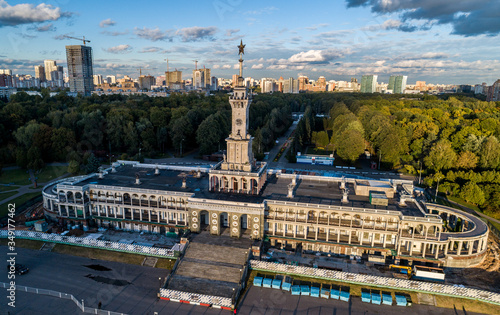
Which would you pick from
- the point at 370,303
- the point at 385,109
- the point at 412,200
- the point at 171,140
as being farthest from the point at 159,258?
the point at 385,109

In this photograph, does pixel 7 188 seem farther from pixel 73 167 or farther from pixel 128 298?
pixel 128 298

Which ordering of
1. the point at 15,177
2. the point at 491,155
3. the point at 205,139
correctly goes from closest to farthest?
the point at 491,155, the point at 15,177, the point at 205,139

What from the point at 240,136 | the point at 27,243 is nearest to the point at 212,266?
the point at 240,136

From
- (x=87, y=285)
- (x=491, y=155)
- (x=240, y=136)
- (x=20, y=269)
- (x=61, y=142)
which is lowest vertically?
(x=87, y=285)

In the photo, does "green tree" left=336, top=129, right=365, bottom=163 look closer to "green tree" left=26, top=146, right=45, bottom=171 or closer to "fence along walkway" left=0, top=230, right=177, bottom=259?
"fence along walkway" left=0, top=230, right=177, bottom=259

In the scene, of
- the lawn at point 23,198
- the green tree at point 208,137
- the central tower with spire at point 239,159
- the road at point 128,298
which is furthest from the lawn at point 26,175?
the central tower with spire at point 239,159

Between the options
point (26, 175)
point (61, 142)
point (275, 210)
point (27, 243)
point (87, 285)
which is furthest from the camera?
point (61, 142)

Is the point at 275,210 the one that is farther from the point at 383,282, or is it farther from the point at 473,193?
the point at 473,193

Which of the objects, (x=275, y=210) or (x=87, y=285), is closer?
(x=87, y=285)

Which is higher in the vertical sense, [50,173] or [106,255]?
[50,173]
